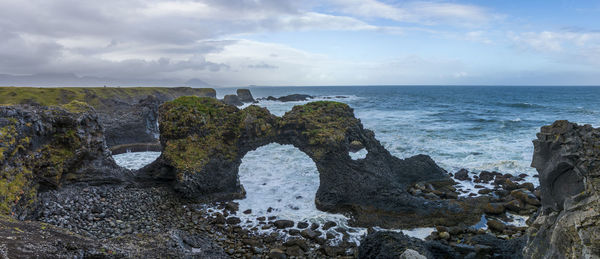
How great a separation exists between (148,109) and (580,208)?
42.2 meters

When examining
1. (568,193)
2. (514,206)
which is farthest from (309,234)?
(514,206)

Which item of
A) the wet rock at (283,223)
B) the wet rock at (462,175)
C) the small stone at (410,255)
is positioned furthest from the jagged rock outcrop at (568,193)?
the wet rock at (462,175)

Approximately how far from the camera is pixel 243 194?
66.1 feet

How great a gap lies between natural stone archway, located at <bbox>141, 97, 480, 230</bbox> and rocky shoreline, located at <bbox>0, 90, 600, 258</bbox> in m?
0.07

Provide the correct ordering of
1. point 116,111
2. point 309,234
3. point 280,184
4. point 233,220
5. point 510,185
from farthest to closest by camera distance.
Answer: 1. point 116,111
2. point 280,184
3. point 510,185
4. point 233,220
5. point 309,234

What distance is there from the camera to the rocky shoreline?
9.24m

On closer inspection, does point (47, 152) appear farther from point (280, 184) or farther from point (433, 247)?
point (433, 247)

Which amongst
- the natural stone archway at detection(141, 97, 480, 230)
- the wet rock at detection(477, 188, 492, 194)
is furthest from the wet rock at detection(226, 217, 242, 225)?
the wet rock at detection(477, 188, 492, 194)

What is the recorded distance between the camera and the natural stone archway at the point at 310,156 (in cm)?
1734

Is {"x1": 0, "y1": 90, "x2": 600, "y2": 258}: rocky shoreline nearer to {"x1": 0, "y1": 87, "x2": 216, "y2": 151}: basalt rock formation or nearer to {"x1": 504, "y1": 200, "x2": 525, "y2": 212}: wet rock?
{"x1": 504, "y1": 200, "x2": 525, "y2": 212}: wet rock

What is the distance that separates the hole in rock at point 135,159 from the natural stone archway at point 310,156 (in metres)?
8.85

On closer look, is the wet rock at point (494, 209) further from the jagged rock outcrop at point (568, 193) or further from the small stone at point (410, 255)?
the small stone at point (410, 255)

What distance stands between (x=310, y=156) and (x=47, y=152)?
44.9 ft

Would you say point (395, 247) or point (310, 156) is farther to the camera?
point (310, 156)
